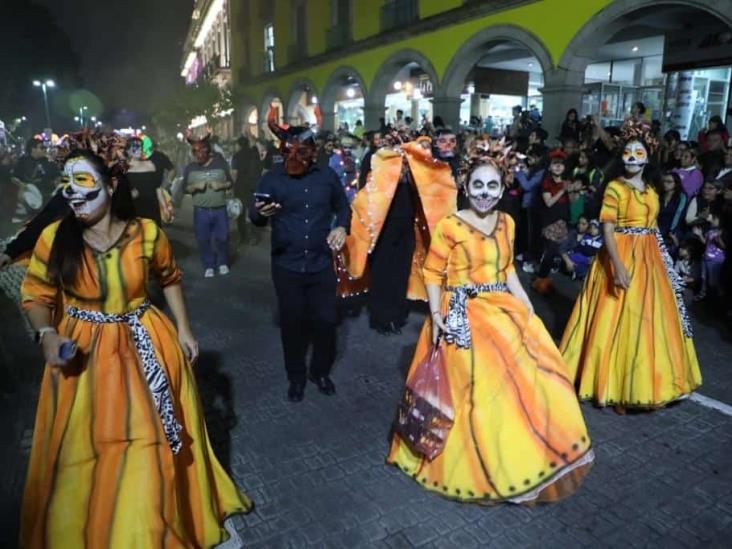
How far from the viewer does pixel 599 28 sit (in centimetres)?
1194

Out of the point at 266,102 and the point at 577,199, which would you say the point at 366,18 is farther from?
the point at 577,199

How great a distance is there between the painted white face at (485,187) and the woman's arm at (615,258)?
142 centimetres

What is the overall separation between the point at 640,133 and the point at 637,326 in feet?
4.68

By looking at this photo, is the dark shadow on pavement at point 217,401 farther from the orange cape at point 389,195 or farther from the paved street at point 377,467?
the orange cape at point 389,195

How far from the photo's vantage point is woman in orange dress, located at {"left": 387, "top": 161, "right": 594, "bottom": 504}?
3.18 m

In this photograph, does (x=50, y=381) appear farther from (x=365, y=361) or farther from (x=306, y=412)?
(x=365, y=361)

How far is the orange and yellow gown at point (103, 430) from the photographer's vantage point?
96.4 inches

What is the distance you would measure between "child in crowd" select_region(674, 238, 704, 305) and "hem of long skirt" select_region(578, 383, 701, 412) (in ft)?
12.9

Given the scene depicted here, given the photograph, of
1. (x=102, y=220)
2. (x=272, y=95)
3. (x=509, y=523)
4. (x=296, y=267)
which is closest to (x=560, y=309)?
(x=296, y=267)

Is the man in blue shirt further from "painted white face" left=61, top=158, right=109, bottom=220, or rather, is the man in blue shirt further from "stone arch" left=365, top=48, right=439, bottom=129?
"stone arch" left=365, top=48, right=439, bottom=129

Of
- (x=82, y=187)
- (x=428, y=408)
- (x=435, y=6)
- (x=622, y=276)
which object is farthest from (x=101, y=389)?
(x=435, y=6)

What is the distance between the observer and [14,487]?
355 centimetres

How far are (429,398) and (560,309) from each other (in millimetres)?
4291

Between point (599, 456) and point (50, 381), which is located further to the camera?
point (599, 456)
